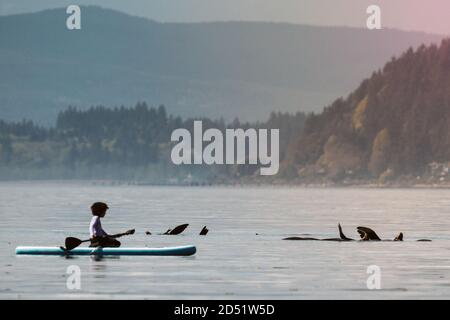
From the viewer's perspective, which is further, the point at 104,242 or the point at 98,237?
the point at 104,242

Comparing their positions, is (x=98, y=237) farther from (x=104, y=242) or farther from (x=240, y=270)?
(x=240, y=270)

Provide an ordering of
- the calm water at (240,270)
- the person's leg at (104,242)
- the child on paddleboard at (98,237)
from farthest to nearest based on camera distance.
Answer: the person's leg at (104,242) < the child on paddleboard at (98,237) < the calm water at (240,270)

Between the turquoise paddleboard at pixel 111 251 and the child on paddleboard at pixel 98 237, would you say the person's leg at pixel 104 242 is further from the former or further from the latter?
the turquoise paddleboard at pixel 111 251

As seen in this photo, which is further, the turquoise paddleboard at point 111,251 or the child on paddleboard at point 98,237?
the turquoise paddleboard at point 111,251

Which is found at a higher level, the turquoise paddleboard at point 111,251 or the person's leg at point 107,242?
the person's leg at point 107,242

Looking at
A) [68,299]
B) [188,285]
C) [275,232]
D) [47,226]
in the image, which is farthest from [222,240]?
[68,299]

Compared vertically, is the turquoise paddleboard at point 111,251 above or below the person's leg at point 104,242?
below

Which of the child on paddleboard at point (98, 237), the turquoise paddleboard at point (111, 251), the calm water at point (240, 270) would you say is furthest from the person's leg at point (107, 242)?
the calm water at point (240, 270)

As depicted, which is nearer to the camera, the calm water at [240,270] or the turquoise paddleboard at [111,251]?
the calm water at [240,270]

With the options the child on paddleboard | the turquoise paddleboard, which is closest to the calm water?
the turquoise paddleboard

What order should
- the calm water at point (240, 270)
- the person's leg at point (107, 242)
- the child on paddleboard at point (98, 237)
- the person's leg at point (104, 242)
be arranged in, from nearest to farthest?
1. the calm water at point (240, 270)
2. the child on paddleboard at point (98, 237)
3. the person's leg at point (104, 242)
4. the person's leg at point (107, 242)

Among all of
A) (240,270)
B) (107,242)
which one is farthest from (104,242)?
(240,270)

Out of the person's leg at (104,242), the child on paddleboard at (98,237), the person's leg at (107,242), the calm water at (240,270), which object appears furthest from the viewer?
the person's leg at (107,242)
